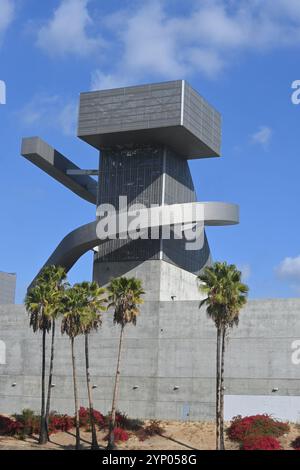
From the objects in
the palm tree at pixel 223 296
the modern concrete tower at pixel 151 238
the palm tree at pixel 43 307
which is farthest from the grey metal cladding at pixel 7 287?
the palm tree at pixel 223 296

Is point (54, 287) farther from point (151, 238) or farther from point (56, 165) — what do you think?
point (56, 165)

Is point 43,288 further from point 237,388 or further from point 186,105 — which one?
point 186,105

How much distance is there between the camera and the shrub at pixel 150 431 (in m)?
63.2

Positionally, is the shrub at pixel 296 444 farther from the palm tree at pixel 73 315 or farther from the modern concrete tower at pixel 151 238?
the palm tree at pixel 73 315

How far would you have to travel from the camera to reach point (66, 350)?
73562 millimetres

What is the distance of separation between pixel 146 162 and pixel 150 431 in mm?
26828

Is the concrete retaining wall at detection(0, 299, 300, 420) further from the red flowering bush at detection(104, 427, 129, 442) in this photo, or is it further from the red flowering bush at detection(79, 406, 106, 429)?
the red flowering bush at detection(104, 427, 129, 442)

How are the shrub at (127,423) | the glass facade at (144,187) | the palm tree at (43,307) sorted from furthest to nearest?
the glass facade at (144,187) < the shrub at (127,423) < the palm tree at (43,307)

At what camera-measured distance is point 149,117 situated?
7456cm

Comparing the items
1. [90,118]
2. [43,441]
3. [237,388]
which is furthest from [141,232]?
[43,441]

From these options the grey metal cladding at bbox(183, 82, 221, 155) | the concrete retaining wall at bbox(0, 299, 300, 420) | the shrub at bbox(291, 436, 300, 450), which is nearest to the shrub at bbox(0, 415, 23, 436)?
the concrete retaining wall at bbox(0, 299, 300, 420)

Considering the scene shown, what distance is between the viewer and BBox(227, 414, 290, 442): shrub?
59250mm

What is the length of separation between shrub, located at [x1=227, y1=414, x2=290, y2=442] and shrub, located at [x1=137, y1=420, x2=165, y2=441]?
6149mm

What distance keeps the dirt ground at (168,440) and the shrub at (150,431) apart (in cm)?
40
